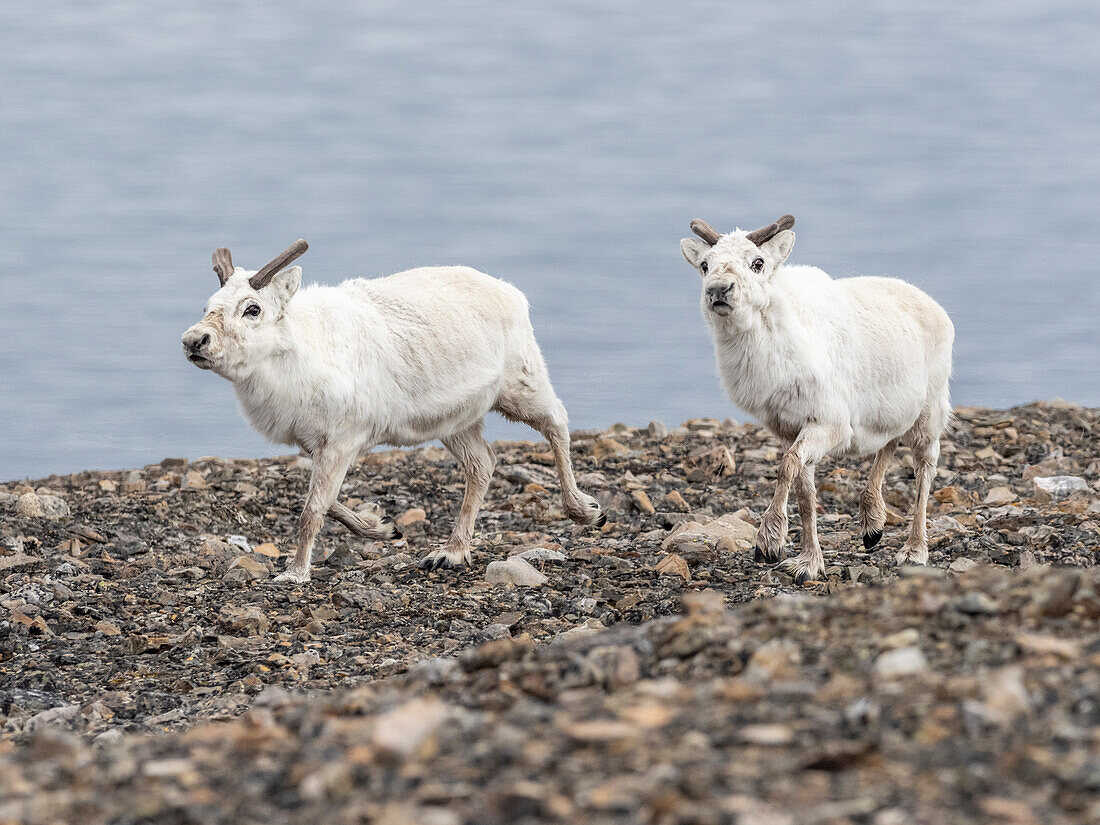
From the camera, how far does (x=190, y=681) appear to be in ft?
26.2

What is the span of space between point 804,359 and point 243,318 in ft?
15.4

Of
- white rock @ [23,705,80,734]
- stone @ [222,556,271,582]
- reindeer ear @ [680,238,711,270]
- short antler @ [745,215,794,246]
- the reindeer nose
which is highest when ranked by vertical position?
short antler @ [745,215,794,246]

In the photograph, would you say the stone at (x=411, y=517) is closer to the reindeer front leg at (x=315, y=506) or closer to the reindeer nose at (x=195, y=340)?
the reindeer front leg at (x=315, y=506)

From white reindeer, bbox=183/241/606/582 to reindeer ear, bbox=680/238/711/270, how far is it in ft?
7.39

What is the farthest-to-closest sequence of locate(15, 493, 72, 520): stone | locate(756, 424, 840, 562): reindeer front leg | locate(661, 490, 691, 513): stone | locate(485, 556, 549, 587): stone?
1. locate(661, 490, 691, 513): stone
2. locate(15, 493, 72, 520): stone
3. locate(485, 556, 549, 587): stone
4. locate(756, 424, 840, 562): reindeer front leg

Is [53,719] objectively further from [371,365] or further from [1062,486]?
[1062,486]

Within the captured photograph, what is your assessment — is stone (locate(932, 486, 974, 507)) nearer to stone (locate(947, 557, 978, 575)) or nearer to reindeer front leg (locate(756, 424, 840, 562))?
stone (locate(947, 557, 978, 575))

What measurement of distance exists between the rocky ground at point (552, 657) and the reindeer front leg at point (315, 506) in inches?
11.7

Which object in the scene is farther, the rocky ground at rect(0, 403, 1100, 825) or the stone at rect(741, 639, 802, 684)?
the stone at rect(741, 639, 802, 684)

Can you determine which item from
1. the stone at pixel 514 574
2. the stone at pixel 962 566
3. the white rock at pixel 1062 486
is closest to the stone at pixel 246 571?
the stone at pixel 514 574

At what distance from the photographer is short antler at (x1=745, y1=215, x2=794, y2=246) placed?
9633 millimetres

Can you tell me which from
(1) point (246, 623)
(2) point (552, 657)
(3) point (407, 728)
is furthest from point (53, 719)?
(3) point (407, 728)

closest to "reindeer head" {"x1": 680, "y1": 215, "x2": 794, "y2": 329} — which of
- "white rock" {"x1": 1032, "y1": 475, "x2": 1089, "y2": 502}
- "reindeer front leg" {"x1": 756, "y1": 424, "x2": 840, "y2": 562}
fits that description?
"reindeer front leg" {"x1": 756, "y1": 424, "x2": 840, "y2": 562}

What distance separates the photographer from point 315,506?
1027cm
